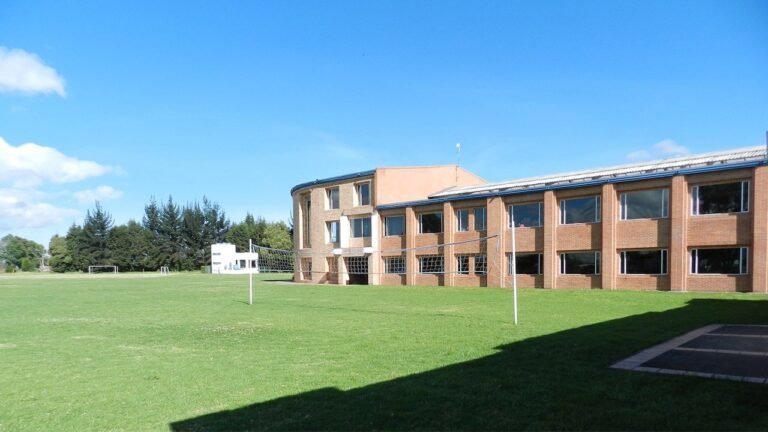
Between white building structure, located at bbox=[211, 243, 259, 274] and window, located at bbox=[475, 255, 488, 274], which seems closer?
window, located at bbox=[475, 255, 488, 274]

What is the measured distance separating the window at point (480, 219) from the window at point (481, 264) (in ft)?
6.81

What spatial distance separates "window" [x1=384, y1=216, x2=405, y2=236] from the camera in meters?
43.6

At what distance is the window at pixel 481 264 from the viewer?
121 feet

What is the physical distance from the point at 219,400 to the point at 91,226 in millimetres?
108860

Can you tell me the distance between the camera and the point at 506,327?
45.8 feet

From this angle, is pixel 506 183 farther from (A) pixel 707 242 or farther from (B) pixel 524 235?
(A) pixel 707 242

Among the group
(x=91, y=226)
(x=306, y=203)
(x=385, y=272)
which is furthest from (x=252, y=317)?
(x=91, y=226)

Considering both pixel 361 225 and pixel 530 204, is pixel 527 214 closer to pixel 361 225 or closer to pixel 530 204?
pixel 530 204

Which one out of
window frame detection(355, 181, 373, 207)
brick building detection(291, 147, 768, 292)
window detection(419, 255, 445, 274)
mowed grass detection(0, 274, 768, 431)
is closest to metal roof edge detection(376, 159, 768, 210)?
brick building detection(291, 147, 768, 292)

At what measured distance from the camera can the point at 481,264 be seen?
37375 millimetres

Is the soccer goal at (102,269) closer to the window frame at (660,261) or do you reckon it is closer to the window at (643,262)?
the window frame at (660,261)

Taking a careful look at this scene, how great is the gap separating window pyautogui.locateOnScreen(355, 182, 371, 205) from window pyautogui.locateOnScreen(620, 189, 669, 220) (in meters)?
22.0

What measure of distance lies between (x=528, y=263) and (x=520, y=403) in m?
29.7

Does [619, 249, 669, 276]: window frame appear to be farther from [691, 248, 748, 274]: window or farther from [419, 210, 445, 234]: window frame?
[419, 210, 445, 234]: window frame
